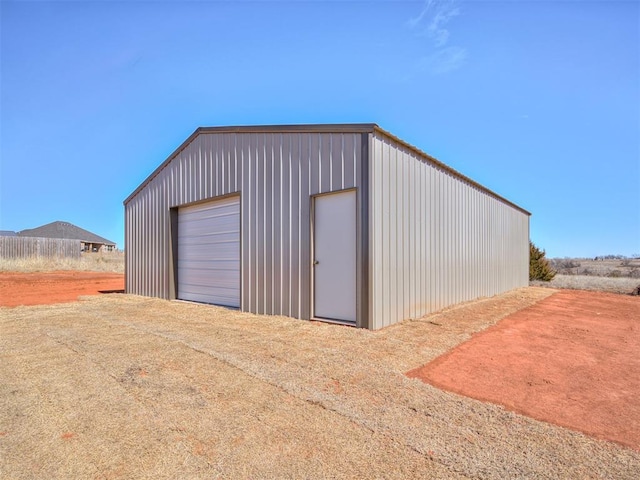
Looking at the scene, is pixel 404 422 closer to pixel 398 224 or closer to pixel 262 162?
pixel 398 224

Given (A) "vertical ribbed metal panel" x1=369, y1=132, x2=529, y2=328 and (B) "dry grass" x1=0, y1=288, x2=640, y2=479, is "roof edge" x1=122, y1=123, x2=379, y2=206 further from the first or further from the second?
(B) "dry grass" x1=0, y1=288, x2=640, y2=479

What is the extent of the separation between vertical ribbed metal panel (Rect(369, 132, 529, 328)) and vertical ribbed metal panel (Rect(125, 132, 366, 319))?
71 cm

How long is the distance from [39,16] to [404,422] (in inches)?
433

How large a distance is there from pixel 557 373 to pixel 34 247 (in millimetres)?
32126

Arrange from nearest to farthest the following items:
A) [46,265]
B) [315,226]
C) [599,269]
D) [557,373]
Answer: [557,373] < [315,226] < [46,265] < [599,269]

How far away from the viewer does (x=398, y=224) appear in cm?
648

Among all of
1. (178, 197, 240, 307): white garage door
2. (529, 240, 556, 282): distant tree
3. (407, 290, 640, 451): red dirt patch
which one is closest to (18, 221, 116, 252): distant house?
(178, 197, 240, 307): white garage door

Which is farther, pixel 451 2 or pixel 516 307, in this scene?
pixel 516 307

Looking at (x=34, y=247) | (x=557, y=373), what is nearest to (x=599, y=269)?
(x=557, y=373)

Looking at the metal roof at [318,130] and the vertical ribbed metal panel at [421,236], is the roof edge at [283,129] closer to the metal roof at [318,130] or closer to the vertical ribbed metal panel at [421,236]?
the metal roof at [318,130]

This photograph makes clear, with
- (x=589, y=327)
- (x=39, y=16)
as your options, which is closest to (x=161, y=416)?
(x=589, y=327)

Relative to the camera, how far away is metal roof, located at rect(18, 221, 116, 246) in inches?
1606

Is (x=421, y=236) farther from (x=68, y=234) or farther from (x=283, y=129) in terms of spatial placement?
(x=68, y=234)

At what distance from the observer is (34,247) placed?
24953mm
